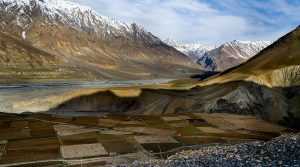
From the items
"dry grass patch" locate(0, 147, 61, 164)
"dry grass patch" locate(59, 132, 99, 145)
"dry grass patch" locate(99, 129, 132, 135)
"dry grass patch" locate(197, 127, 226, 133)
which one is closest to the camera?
"dry grass patch" locate(0, 147, 61, 164)

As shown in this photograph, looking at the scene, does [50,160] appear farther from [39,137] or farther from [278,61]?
[278,61]

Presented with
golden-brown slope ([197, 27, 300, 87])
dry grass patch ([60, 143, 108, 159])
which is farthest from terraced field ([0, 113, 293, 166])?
golden-brown slope ([197, 27, 300, 87])

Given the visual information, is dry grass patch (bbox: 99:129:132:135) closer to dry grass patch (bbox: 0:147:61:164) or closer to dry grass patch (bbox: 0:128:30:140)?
dry grass patch (bbox: 0:128:30:140)

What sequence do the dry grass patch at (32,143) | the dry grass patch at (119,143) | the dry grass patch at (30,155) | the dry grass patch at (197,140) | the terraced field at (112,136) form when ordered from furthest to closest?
the dry grass patch at (197,140) < the dry grass patch at (32,143) < the dry grass patch at (119,143) < the terraced field at (112,136) < the dry grass patch at (30,155)

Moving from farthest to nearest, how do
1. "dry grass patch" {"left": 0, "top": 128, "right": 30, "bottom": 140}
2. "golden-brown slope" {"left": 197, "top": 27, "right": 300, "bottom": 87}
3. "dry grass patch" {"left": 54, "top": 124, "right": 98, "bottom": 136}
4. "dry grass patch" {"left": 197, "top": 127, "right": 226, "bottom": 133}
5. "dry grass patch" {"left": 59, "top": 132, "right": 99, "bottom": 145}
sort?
"golden-brown slope" {"left": 197, "top": 27, "right": 300, "bottom": 87}, "dry grass patch" {"left": 197, "top": 127, "right": 226, "bottom": 133}, "dry grass patch" {"left": 54, "top": 124, "right": 98, "bottom": 136}, "dry grass patch" {"left": 0, "top": 128, "right": 30, "bottom": 140}, "dry grass patch" {"left": 59, "top": 132, "right": 99, "bottom": 145}

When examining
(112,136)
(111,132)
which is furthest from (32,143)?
(111,132)

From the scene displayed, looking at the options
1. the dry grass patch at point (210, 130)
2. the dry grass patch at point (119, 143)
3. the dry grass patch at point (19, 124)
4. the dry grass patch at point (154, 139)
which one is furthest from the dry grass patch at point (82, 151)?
the dry grass patch at point (210, 130)

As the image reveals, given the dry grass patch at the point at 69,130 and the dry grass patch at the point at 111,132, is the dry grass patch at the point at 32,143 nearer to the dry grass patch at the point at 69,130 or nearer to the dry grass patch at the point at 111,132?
the dry grass patch at the point at 69,130

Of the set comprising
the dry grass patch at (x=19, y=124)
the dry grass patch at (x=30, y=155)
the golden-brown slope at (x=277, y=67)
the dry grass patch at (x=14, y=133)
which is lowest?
the dry grass patch at (x=30, y=155)

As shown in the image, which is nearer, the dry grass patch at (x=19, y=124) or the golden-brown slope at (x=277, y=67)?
the dry grass patch at (x=19, y=124)
